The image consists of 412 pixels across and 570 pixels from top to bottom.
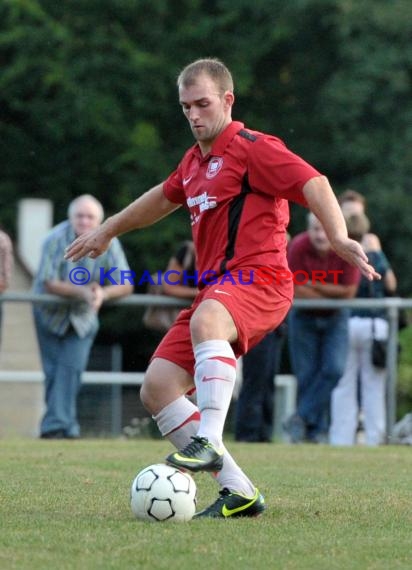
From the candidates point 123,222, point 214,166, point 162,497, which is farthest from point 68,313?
point 162,497

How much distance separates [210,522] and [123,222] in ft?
5.76

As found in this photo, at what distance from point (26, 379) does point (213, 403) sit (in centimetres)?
1577

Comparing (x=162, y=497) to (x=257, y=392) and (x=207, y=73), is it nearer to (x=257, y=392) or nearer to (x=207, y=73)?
(x=207, y=73)

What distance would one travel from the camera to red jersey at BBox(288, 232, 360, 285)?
12.2 metres

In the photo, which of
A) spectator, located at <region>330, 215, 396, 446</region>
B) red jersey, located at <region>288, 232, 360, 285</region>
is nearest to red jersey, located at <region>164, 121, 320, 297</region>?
red jersey, located at <region>288, 232, 360, 285</region>

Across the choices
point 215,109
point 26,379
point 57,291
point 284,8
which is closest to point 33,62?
point 284,8

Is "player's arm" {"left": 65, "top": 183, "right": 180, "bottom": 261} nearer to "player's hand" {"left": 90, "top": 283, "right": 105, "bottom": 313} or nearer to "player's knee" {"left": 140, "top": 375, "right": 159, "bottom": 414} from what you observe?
"player's knee" {"left": 140, "top": 375, "right": 159, "bottom": 414}

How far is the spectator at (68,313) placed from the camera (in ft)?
38.9

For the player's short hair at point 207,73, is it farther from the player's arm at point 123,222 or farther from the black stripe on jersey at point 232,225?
the player's arm at point 123,222

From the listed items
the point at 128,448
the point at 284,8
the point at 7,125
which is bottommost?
the point at 128,448

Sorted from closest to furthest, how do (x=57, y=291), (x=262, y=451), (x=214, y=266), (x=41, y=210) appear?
(x=214, y=266) < (x=262, y=451) < (x=57, y=291) < (x=41, y=210)

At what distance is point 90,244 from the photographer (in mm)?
7082

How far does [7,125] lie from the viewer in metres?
32.7

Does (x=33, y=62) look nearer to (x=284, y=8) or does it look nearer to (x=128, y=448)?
(x=284, y=8)
